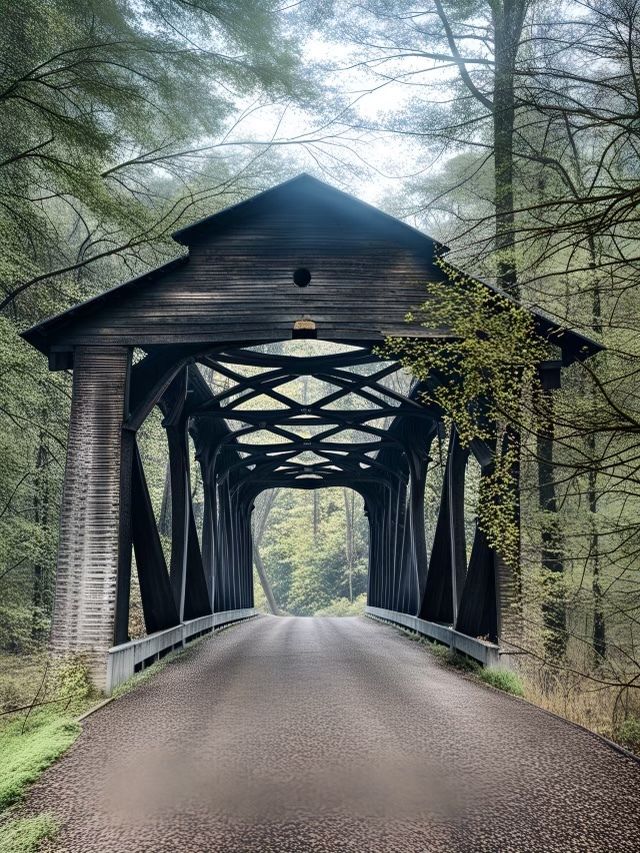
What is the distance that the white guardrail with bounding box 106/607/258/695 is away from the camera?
7363 millimetres

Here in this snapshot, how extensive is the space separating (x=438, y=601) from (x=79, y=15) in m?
10.2

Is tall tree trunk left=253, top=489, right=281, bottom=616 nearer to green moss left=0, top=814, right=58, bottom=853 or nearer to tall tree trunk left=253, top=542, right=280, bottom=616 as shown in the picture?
tall tree trunk left=253, top=542, right=280, bottom=616

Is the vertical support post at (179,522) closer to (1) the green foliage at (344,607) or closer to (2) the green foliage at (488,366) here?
(2) the green foliage at (488,366)

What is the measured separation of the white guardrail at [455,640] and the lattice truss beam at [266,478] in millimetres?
216

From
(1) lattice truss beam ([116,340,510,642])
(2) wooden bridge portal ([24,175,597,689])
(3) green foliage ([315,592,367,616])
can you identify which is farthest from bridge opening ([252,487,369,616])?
(2) wooden bridge portal ([24,175,597,689])

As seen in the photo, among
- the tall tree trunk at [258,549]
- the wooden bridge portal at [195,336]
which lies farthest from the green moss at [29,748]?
the tall tree trunk at [258,549]

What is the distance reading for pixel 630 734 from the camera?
572 cm

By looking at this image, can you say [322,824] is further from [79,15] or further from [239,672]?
[79,15]

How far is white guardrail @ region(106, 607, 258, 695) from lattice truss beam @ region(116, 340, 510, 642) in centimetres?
19

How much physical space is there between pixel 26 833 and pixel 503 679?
544 centimetres

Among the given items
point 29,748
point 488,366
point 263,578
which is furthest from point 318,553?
point 29,748

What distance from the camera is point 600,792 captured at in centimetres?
396

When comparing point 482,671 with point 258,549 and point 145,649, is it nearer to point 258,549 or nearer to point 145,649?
point 145,649

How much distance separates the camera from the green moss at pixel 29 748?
4.00 m
